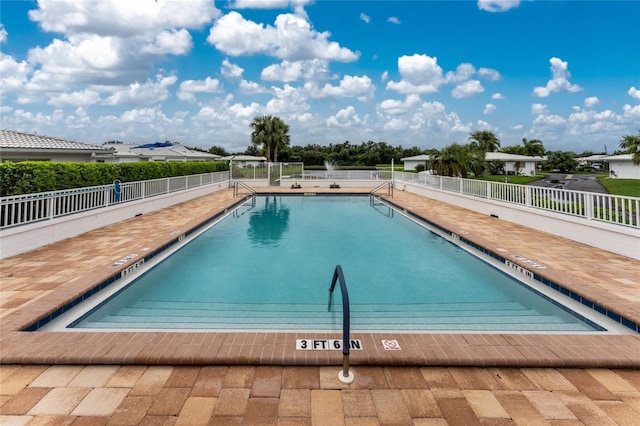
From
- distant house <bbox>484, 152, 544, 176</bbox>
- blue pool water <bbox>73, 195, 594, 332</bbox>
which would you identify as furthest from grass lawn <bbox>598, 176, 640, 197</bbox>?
blue pool water <bbox>73, 195, 594, 332</bbox>

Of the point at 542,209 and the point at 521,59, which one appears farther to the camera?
the point at 521,59

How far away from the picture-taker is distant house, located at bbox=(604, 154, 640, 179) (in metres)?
29.5

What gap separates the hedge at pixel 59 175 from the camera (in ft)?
21.6

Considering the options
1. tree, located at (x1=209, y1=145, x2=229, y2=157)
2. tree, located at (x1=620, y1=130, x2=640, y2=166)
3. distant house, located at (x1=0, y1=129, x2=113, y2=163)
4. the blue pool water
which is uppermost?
tree, located at (x1=209, y1=145, x2=229, y2=157)

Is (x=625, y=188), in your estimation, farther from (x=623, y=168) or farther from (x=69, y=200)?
(x=69, y=200)

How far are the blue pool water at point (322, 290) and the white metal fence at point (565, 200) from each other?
8.29 feet

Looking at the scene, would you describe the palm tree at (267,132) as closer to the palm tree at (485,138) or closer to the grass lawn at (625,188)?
the palm tree at (485,138)

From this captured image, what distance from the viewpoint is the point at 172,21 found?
Answer: 1388 centimetres

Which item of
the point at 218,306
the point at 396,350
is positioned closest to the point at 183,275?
the point at 218,306

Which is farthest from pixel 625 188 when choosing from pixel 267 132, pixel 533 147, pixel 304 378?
pixel 533 147

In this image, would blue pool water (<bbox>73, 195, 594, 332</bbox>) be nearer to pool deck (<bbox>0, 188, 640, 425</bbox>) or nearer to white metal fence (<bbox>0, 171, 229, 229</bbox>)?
pool deck (<bbox>0, 188, 640, 425</bbox>)

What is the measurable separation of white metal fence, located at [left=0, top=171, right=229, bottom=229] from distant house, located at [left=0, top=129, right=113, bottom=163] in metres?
3.68

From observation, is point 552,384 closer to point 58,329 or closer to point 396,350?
point 396,350

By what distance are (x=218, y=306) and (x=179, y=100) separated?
24.7 meters
